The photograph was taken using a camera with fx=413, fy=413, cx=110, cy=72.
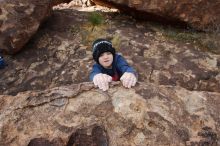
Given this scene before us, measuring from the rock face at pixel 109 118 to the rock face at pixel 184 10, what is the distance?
3589 millimetres

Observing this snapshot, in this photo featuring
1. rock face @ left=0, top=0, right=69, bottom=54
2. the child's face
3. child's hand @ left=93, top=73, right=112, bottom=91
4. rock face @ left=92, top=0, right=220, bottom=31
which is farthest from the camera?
rock face @ left=92, top=0, right=220, bottom=31

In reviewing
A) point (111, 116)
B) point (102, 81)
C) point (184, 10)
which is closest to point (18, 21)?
point (184, 10)

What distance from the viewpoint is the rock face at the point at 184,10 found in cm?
727

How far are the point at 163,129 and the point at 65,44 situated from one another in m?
3.87

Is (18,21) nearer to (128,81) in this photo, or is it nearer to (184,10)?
(184,10)

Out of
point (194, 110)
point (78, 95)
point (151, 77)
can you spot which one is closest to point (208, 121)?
point (194, 110)

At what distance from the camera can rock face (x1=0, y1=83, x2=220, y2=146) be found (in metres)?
3.50

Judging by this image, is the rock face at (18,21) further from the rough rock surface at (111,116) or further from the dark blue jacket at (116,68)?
the rough rock surface at (111,116)

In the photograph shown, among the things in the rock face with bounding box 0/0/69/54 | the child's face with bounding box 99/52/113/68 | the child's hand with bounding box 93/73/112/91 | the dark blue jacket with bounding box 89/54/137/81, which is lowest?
the rock face with bounding box 0/0/69/54

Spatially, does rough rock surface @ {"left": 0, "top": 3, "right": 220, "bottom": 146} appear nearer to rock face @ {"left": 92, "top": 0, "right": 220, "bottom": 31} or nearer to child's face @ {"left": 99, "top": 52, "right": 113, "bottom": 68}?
child's face @ {"left": 99, "top": 52, "right": 113, "bottom": 68}

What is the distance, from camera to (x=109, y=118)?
11.8 feet

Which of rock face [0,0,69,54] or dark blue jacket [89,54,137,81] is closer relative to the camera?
dark blue jacket [89,54,137,81]

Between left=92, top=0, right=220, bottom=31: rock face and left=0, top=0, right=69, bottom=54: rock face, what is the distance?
4.59 feet

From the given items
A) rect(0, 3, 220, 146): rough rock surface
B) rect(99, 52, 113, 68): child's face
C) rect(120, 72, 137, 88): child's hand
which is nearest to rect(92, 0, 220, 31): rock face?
rect(99, 52, 113, 68): child's face
